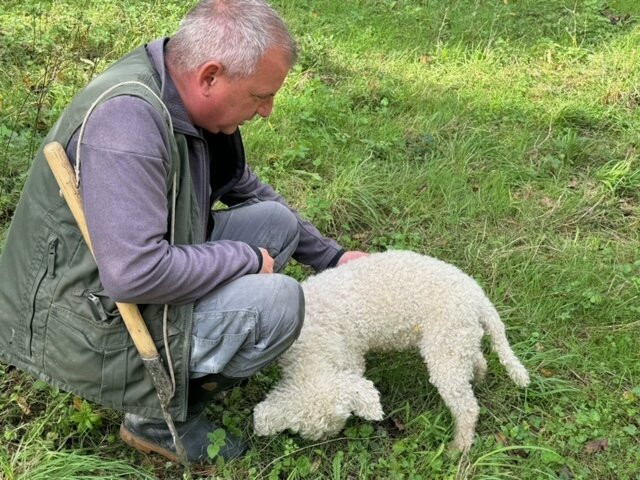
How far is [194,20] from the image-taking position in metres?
2.01

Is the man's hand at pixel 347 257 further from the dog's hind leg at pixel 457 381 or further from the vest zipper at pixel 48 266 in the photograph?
the vest zipper at pixel 48 266

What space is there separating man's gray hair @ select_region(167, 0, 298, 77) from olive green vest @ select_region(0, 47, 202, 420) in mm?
138

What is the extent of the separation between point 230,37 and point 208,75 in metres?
0.13

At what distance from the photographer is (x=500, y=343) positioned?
Result: 8.26 feet

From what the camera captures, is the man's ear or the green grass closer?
the man's ear

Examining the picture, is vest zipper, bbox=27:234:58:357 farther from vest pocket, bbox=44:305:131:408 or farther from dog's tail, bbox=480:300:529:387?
dog's tail, bbox=480:300:529:387

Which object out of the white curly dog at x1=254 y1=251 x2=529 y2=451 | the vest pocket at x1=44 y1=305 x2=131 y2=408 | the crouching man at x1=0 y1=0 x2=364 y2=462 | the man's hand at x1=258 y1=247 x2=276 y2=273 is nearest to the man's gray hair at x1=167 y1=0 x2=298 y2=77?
the crouching man at x1=0 y1=0 x2=364 y2=462

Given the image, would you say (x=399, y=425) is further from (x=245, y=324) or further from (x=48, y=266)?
(x=48, y=266)

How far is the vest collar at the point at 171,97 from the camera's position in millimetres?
1988

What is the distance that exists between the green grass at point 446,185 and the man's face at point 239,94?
3.94 ft

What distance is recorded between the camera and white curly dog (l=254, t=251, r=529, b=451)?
234 centimetres

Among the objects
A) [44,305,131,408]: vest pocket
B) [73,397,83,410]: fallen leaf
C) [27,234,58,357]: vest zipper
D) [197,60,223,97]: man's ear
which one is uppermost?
[197,60,223,97]: man's ear

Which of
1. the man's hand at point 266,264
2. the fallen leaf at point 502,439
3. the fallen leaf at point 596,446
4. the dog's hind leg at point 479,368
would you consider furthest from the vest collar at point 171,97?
the fallen leaf at point 596,446

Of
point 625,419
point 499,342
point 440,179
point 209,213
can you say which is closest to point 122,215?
point 209,213
